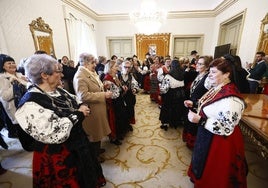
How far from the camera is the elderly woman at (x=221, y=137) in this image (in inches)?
44.9

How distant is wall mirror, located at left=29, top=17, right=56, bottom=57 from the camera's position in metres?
3.55

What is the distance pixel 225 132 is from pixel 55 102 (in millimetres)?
1307

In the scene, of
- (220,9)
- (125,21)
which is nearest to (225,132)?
(220,9)

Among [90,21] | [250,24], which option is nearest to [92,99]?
[250,24]

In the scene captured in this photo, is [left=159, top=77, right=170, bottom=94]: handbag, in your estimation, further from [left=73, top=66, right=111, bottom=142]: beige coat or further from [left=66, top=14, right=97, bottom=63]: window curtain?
[left=66, top=14, right=97, bottom=63]: window curtain

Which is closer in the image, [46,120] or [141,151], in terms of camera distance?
[46,120]

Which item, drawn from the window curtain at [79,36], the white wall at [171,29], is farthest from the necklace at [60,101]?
the white wall at [171,29]

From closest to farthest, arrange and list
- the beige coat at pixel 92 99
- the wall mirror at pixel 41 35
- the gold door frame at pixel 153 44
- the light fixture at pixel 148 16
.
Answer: the beige coat at pixel 92 99, the wall mirror at pixel 41 35, the light fixture at pixel 148 16, the gold door frame at pixel 153 44

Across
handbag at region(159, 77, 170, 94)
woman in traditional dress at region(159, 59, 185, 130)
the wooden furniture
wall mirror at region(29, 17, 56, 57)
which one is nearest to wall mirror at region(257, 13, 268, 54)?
the wooden furniture

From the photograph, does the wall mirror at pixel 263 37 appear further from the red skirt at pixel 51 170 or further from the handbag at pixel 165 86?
the red skirt at pixel 51 170

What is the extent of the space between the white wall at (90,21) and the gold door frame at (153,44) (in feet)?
1.06

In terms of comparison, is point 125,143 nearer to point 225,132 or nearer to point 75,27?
point 225,132

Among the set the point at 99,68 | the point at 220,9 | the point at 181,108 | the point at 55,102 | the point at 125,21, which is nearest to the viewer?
the point at 55,102

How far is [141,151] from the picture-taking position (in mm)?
2301
